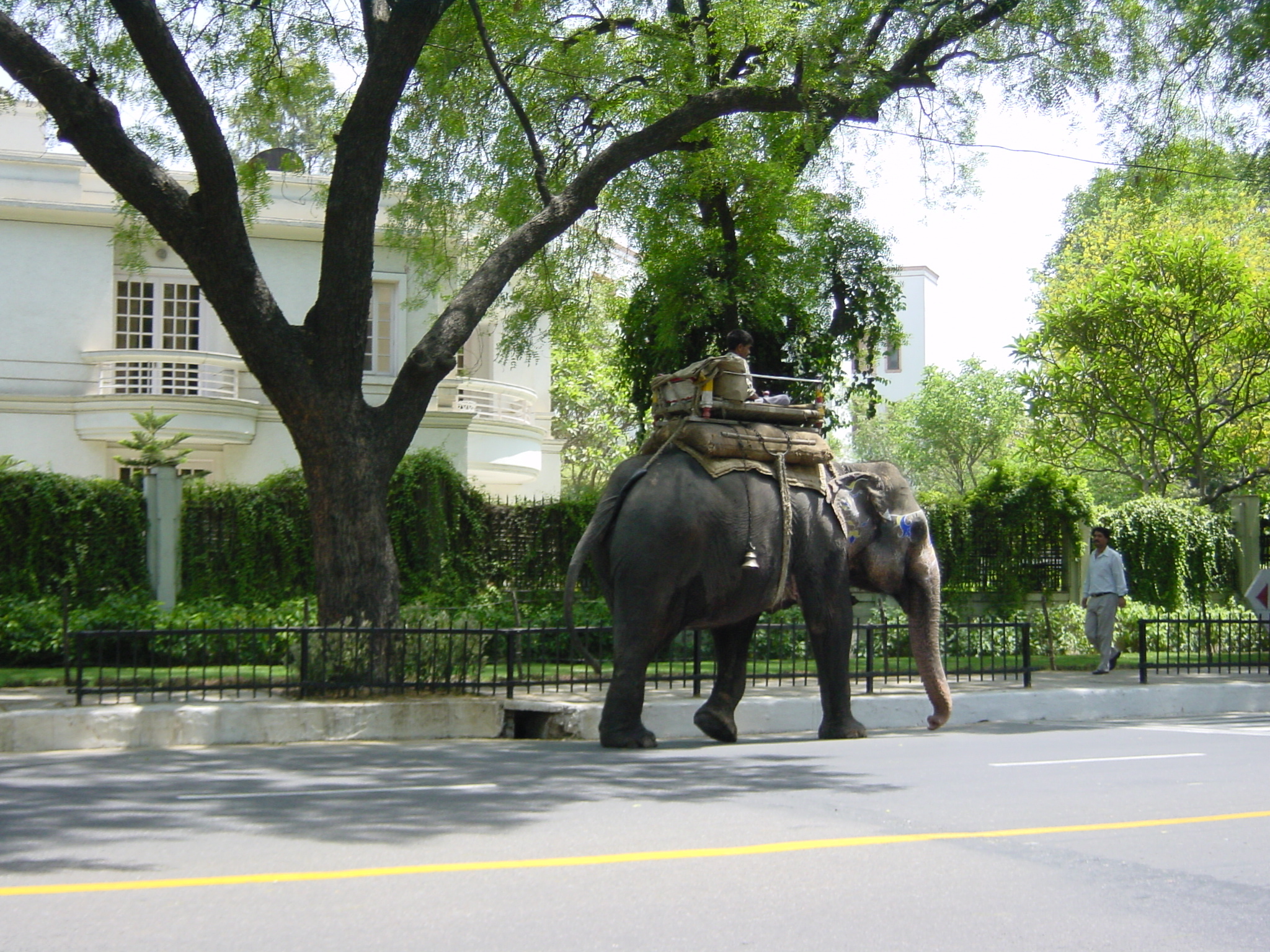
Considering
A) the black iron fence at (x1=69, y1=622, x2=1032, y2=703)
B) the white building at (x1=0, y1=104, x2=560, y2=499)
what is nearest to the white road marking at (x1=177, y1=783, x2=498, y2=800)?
the black iron fence at (x1=69, y1=622, x2=1032, y2=703)

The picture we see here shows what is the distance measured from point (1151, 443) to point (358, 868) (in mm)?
A: 24537

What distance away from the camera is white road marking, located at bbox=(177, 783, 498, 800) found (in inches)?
304

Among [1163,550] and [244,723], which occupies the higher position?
[1163,550]

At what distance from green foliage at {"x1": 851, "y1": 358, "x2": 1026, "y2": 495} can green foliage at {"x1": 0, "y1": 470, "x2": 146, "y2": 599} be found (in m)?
32.5

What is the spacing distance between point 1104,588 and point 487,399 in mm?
13811

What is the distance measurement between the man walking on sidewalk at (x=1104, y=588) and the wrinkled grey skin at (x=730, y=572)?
6626mm

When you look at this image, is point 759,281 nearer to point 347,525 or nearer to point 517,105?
point 517,105

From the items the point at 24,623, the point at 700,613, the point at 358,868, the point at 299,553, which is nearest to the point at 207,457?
the point at 299,553

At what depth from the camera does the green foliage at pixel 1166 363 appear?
24.9m

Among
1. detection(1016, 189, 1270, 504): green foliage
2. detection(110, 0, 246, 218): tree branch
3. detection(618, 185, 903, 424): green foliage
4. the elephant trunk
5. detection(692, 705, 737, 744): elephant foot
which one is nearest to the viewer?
detection(692, 705, 737, 744): elephant foot

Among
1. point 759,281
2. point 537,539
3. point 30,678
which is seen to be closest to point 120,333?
point 537,539

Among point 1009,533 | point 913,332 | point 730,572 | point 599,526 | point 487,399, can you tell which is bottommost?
point 730,572

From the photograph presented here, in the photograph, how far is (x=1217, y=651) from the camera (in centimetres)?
1847

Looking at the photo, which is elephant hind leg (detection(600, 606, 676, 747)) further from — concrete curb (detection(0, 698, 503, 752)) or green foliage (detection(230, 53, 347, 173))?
green foliage (detection(230, 53, 347, 173))
